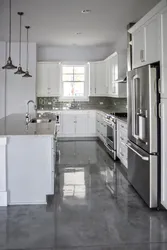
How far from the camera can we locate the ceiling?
514cm

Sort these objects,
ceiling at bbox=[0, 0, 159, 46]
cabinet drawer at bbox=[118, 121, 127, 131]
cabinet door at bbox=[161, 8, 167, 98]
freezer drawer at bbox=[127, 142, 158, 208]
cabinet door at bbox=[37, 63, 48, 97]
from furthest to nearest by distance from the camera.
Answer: cabinet door at bbox=[37, 63, 48, 97]
cabinet drawer at bbox=[118, 121, 127, 131]
ceiling at bbox=[0, 0, 159, 46]
freezer drawer at bbox=[127, 142, 158, 208]
cabinet door at bbox=[161, 8, 167, 98]

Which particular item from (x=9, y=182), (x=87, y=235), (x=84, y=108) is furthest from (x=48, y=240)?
(x=84, y=108)

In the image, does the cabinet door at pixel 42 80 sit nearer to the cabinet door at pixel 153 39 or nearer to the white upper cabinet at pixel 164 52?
the cabinet door at pixel 153 39

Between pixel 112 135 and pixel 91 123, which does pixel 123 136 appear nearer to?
pixel 112 135

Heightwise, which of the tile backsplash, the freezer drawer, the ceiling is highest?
the ceiling

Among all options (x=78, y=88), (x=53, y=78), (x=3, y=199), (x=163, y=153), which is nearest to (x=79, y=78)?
(x=78, y=88)

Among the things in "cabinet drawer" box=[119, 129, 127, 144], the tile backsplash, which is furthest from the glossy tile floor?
the tile backsplash

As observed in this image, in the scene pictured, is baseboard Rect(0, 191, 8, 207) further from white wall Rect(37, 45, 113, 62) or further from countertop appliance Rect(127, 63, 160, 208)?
white wall Rect(37, 45, 113, 62)

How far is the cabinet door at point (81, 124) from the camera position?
359 inches

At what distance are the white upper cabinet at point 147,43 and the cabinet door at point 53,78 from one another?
17.4ft

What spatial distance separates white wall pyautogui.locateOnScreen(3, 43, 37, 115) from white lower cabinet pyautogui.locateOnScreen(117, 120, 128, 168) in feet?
11.9

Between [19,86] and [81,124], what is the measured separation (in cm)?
216

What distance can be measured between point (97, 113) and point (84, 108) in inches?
36.8

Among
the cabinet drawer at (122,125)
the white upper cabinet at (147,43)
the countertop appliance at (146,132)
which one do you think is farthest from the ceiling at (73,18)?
the cabinet drawer at (122,125)
